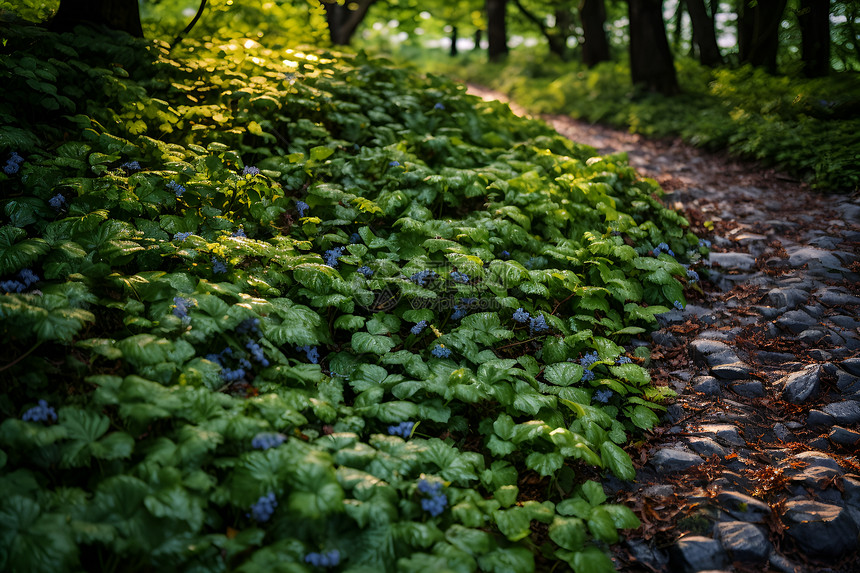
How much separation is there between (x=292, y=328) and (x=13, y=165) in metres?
2.56

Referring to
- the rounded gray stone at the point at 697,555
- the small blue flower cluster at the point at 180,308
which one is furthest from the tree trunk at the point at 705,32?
the small blue flower cluster at the point at 180,308

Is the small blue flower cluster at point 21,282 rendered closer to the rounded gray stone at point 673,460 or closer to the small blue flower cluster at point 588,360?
the small blue flower cluster at point 588,360

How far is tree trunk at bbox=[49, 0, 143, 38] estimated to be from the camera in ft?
16.3

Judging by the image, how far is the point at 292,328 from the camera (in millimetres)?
2844

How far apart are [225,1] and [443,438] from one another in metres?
5.77

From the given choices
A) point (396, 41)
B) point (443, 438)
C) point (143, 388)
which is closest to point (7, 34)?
point (143, 388)

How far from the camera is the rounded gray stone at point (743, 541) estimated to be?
90.1 inches

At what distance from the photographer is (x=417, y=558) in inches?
77.3

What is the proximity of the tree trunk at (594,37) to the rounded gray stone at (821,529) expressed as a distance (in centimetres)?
1624

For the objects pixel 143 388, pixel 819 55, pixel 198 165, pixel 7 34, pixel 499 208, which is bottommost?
pixel 143 388

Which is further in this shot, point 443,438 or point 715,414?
point 715,414

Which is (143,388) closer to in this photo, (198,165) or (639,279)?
(198,165)

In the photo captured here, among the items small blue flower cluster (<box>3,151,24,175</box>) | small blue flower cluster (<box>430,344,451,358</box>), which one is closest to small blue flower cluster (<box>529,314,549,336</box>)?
small blue flower cluster (<box>430,344,451,358</box>)

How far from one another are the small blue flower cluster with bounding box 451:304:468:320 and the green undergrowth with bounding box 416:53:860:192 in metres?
5.68
